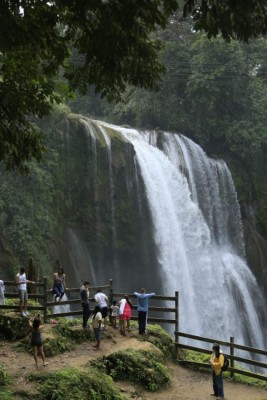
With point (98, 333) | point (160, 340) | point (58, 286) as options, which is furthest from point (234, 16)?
point (58, 286)

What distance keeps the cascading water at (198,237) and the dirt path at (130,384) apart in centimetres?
1091

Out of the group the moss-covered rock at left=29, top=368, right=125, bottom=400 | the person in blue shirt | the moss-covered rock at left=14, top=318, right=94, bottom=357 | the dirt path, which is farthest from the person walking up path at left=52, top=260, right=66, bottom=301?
the moss-covered rock at left=29, top=368, right=125, bottom=400

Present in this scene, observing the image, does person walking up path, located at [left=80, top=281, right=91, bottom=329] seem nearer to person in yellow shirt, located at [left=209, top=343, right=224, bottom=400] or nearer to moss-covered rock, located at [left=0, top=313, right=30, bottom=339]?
moss-covered rock, located at [left=0, top=313, right=30, bottom=339]

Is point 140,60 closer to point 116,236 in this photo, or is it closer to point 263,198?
point 116,236

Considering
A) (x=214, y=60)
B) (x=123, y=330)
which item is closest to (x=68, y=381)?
(x=123, y=330)

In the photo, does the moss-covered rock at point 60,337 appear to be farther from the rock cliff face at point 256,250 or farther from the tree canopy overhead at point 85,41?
the rock cliff face at point 256,250

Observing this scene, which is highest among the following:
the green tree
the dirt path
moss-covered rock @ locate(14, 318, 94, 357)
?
the green tree

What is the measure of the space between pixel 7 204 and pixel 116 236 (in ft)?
21.3

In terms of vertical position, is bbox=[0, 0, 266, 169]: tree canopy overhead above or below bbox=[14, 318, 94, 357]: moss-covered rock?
above

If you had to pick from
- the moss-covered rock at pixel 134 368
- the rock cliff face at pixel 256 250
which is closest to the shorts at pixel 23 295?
the moss-covered rock at pixel 134 368

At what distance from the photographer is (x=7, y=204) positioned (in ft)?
65.3

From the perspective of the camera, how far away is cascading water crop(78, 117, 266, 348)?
80.9 ft

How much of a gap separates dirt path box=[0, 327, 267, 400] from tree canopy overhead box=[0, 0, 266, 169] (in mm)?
4188

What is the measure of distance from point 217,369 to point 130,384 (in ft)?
6.17
